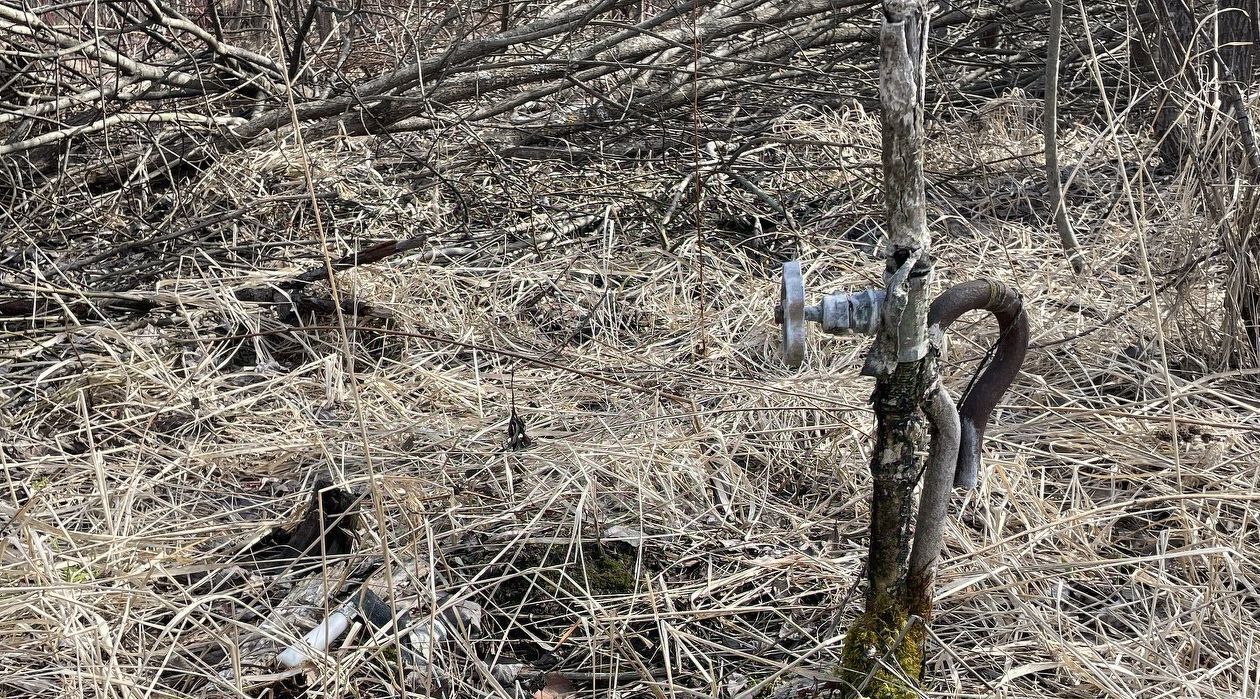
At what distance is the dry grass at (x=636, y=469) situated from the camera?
1726 mm

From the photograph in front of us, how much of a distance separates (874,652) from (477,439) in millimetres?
1183

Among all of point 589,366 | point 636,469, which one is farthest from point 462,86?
point 636,469

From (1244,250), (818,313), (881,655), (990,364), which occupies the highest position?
(818,313)

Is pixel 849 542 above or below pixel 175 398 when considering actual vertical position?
below

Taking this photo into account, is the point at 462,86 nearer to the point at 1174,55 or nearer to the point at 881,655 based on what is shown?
the point at 1174,55

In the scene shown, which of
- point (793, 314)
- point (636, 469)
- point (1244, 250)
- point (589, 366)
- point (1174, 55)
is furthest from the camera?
point (589, 366)

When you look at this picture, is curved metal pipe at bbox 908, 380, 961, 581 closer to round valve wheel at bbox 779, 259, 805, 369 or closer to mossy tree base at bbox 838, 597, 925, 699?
mossy tree base at bbox 838, 597, 925, 699

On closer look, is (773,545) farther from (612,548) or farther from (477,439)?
(477,439)

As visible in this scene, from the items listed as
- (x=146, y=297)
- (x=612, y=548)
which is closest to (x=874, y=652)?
(x=612, y=548)

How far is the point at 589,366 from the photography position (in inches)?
112

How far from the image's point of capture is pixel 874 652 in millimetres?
1533

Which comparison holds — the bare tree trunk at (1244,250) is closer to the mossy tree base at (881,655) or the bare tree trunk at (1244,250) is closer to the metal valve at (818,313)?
the mossy tree base at (881,655)

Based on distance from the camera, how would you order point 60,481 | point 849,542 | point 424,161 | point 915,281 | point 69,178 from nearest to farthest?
point 915,281
point 849,542
point 60,481
point 69,178
point 424,161

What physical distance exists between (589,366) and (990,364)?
1509 mm
